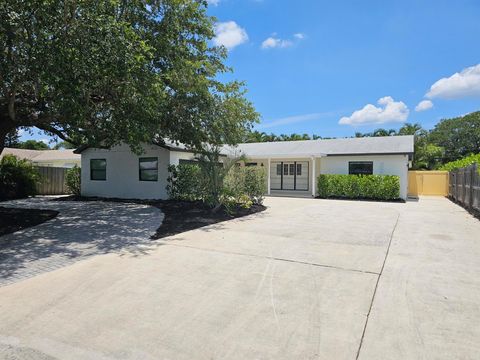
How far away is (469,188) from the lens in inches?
539

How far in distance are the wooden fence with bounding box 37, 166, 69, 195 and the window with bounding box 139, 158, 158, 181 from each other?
657 centimetres

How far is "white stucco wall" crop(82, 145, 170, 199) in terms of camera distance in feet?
52.9

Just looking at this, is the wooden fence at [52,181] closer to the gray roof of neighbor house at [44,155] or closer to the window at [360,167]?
the gray roof of neighbor house at [44,155]

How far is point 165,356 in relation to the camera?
2.96 meters

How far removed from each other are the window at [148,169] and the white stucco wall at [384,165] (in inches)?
398

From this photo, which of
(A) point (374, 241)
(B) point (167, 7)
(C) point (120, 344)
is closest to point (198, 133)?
(B) point (167, 7)

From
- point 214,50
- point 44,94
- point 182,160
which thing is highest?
point 214,50

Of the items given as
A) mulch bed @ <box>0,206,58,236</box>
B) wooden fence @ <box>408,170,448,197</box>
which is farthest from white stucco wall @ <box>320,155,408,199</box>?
mulch bed @ <box>0,206,58,236</box>

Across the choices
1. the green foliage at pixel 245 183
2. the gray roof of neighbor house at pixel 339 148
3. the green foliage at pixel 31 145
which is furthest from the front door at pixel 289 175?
the green foliage at pixel 31 145

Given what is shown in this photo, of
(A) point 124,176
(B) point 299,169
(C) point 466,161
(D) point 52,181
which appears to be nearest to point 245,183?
(A) point 124,176

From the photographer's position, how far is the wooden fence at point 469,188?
1209cm

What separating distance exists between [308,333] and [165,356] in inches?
54.7

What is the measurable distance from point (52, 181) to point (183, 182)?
991 centimetres

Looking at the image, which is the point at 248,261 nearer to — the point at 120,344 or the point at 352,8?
the point at 120,344
